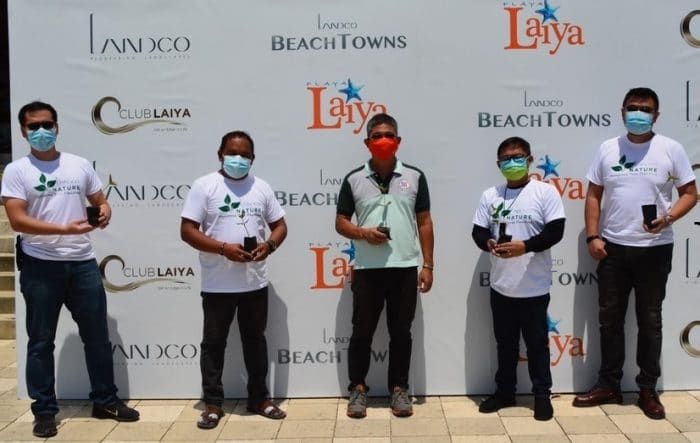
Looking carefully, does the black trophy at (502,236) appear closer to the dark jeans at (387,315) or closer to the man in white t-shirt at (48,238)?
the dark jeans at (387,315)

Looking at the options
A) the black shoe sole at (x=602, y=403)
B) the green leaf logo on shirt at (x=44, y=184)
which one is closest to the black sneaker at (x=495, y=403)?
the black shoe sole at (x=602, y=403)

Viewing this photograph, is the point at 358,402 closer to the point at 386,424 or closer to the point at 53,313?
the point at 386,424

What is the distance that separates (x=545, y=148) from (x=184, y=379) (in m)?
2.70

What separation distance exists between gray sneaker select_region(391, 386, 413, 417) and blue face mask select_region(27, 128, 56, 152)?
93.7 inches

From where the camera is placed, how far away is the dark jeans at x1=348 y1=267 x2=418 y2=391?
3762mm

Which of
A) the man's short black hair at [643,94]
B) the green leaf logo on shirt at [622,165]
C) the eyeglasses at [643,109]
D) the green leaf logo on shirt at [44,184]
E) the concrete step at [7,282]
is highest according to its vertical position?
the man's short black hair at [643,94]

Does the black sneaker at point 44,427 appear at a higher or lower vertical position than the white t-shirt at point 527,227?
lower

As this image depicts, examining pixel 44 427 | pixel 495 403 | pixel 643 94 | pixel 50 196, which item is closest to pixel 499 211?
pixel 643 94

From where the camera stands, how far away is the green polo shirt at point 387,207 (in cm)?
370

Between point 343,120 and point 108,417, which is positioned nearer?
point 108,417

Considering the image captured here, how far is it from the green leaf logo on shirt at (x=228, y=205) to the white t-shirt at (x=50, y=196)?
760 mm

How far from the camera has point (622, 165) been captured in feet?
12.3

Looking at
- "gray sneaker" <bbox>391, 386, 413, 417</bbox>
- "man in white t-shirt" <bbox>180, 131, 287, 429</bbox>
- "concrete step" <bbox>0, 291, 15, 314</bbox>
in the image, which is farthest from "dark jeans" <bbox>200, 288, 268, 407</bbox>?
"concrete step" <bbox>0, 291, 15, 314</bbox>

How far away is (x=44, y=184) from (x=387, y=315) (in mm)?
2050
